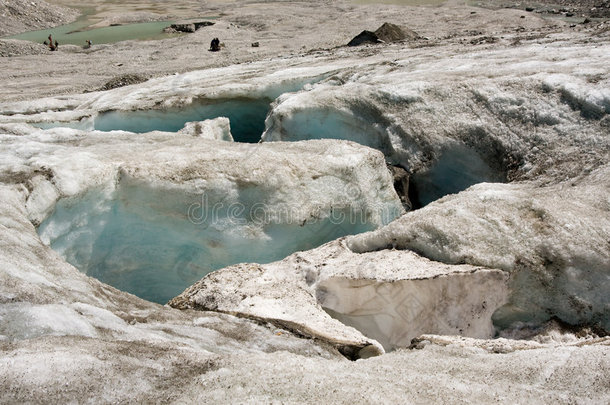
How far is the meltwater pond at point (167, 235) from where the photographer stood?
610 cm

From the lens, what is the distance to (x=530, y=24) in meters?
21.6

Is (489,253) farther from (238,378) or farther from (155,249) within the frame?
(155,249)

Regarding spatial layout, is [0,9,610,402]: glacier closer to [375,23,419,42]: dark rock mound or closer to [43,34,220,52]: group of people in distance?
[375,23,419,42]: dark rock mound

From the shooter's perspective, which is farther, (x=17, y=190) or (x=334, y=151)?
(x=334, y=151)

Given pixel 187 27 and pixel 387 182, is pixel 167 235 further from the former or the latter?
pixel 187 27

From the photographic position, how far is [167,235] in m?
6.44

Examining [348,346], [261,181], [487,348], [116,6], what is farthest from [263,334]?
[116,6]

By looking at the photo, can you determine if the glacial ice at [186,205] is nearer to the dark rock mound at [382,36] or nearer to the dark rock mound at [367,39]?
the dark rock mound at [367,39]

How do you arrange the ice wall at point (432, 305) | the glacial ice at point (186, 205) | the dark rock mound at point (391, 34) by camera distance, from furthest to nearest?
the dark rock mound at point (391, 34) < the glacial ice at point (186, 205) < the ice wall at point (432, 305)

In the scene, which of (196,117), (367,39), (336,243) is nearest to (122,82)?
(196,117)

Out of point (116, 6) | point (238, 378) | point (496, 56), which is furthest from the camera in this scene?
point (116, 6)

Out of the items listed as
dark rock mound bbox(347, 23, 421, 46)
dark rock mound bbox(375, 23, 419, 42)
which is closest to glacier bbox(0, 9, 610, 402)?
dark rock mound bbox(347, 23, 421, 46)

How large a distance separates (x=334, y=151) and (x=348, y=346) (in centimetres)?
337

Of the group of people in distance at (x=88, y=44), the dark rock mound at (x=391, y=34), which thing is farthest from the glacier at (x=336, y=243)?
the group of people in distance at (x=88, y=44)
